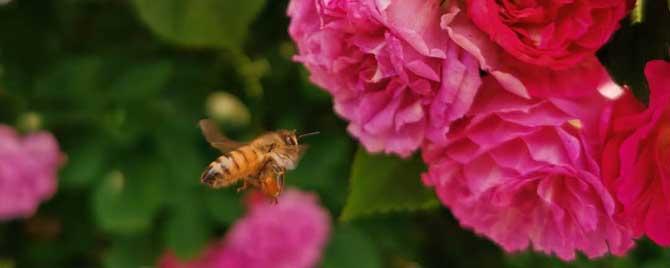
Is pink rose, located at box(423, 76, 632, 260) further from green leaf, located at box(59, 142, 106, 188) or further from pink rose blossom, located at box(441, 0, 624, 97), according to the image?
green leaf, located at box(59, 142, 106, 188)

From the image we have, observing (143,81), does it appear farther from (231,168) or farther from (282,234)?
(231,168)

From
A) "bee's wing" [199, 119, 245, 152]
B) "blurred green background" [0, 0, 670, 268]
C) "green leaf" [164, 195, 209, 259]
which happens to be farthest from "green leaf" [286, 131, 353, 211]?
"bee's wing" [199, 119, 245, 152]

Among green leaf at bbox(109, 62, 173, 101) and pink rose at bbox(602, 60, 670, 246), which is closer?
pink rose at bbox(602, 60, 670, 246)

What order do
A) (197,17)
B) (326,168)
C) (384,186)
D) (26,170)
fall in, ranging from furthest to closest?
(26,170) < (326,168) < (197,17) < (384,186)

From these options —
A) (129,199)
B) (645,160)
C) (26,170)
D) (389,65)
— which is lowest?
(645,160)

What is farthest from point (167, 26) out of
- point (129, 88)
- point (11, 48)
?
point (11, 48)

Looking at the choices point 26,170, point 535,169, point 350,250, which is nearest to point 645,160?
point 535,169

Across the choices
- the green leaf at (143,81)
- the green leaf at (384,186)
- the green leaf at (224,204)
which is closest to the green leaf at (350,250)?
the green leaf at (224,204)
